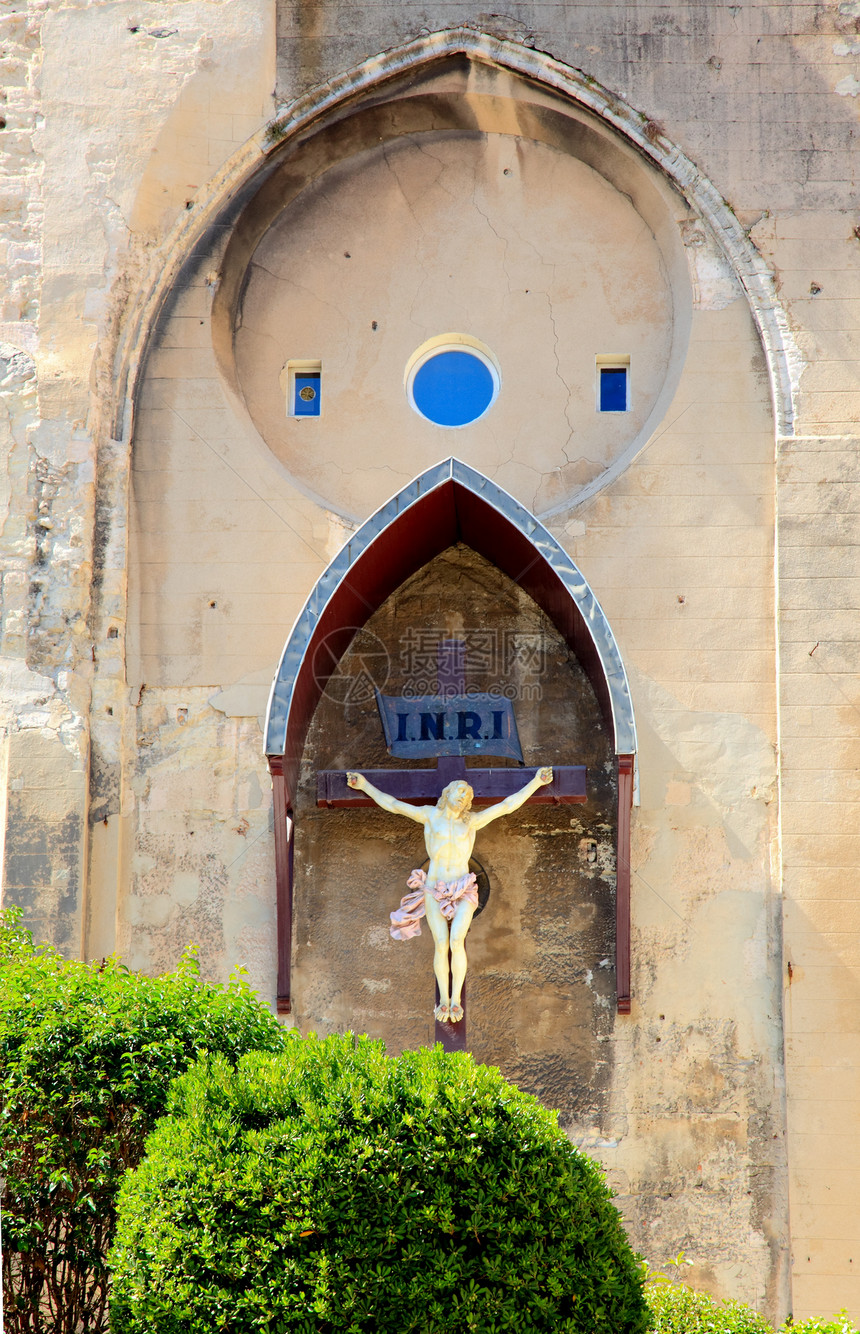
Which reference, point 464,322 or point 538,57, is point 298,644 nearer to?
point 464,322

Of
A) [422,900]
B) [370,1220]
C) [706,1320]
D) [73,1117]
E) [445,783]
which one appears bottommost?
[706,1320]

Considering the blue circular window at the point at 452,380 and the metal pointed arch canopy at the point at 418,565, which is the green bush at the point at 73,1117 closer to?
the metal pointed arch canopy at the point at 418,565

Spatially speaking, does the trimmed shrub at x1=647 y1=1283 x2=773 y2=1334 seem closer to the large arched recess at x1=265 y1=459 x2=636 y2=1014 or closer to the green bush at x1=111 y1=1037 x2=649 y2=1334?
the green bush at x1=111 y1=1037 x2=649 y2=1334

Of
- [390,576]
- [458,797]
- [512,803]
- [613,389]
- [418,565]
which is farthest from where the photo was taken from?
[613,389]

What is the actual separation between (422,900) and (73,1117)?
289 cm

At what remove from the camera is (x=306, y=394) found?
11.6 metres

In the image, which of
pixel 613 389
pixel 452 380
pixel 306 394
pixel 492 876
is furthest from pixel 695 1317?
pixel 306 394

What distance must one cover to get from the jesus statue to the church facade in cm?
31

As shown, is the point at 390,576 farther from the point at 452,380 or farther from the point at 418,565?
the point at 452,380

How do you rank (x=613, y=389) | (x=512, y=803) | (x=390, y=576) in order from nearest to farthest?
(x=512, y=803) < (x=390, y=576) < (x=613, y=389)

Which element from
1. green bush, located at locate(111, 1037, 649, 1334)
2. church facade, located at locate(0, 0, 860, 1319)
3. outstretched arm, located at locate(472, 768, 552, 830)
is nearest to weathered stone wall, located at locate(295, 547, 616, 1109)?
church facade, located at locate(0, 0, 860, 1319)

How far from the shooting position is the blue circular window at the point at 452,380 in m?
11.5

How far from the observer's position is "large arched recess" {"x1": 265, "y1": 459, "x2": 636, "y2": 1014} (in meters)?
9.64

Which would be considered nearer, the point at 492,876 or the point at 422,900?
the point at 422,900
